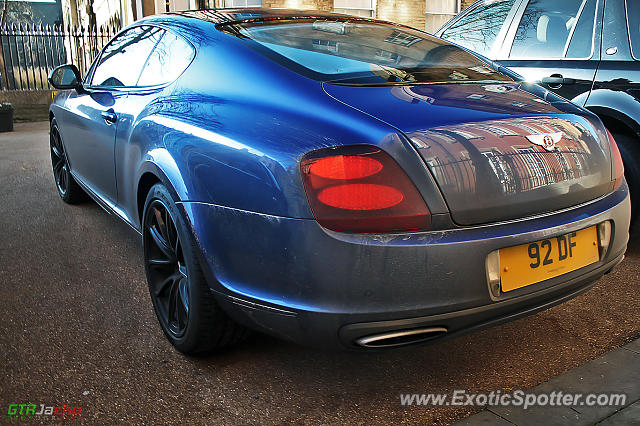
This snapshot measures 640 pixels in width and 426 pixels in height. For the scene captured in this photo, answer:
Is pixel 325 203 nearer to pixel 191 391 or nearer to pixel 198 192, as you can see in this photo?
pixel 198 192

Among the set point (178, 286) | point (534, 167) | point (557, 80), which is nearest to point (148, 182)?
point (178, 286)

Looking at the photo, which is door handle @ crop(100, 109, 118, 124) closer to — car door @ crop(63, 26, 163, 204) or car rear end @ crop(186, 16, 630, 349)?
car door @ crop(63, 26, 163, 204)

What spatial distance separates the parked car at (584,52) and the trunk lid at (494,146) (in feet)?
4.49

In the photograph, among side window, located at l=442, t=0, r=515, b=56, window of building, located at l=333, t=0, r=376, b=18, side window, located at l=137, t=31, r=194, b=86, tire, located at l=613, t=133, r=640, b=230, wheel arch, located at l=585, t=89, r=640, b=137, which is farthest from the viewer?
window of building, located at l=333, t=0, r=376, b=18

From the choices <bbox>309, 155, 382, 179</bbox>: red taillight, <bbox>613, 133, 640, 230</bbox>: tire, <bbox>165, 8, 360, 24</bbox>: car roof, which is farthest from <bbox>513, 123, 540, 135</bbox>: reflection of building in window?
<bbox>613, 133, 640, 230</bbox>: tire

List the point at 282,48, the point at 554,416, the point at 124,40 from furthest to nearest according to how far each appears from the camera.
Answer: the point at 124,40 < the point at 282,48 < the point at 554,416

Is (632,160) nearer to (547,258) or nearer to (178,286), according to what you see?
(547,258)

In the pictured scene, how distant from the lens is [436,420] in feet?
6.51

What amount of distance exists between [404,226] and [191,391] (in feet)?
3.49

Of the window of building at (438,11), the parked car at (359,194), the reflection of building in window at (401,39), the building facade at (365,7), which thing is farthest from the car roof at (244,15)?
the window of building at (438,11)

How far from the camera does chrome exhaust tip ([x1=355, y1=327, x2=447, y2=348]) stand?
1788mm

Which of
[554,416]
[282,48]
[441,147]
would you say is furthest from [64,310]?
[554,416]

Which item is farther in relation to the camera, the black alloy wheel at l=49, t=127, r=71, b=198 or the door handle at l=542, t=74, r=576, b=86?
the black alloy wheel at l=49, t=127, r=71, b=198

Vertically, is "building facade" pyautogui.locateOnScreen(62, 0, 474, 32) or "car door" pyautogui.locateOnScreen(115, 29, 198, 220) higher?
"building facade" pyautogui.locateOnScreen(62, 0, 474, 32)
